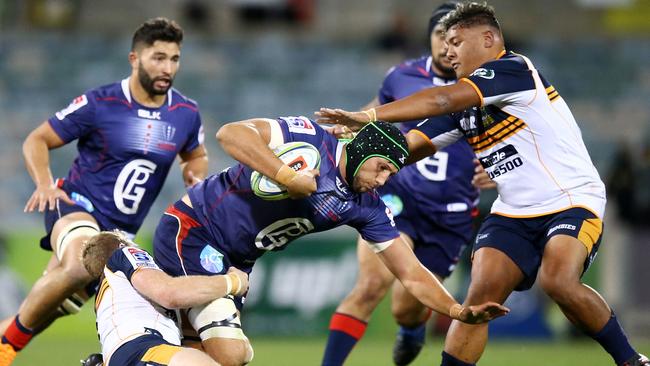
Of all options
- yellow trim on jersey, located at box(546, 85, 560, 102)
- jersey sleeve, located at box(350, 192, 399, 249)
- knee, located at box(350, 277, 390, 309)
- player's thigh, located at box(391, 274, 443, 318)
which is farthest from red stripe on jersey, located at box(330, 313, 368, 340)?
yellow trim on jersey, located at box(546, 85, 560, 102)

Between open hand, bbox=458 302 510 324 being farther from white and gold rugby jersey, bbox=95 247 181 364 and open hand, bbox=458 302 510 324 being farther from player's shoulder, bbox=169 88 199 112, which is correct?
player's shoulder, bbox=169 88 199 112

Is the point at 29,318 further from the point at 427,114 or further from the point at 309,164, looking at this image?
the point at 427,114

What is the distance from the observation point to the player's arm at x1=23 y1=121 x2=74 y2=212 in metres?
7.38

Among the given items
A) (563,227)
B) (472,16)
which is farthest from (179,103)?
(563,227)

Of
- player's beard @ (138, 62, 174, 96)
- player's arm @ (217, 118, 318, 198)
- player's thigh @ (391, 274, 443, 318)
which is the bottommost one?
player's thigh @ (391, 274, 443, 318)

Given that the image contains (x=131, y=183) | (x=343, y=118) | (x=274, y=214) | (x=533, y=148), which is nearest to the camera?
(x=343, y=118)

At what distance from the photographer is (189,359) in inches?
213

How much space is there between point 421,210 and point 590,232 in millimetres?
2275

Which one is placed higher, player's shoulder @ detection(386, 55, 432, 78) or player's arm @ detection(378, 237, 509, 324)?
player's shoulder @ detection(386, 55, 432, 78)

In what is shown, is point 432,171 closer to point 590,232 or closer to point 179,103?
point 179,103

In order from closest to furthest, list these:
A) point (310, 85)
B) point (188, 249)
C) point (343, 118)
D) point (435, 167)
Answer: point (343, 118) < point (188, 249) < point (435, 167) < point (310, 85)

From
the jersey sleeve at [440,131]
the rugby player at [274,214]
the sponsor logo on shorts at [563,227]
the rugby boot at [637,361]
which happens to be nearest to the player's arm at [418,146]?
the jersey sleeve at [440,131]

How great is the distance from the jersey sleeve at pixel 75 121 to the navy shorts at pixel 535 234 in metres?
3.14

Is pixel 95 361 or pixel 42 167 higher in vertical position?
pixel 42 167
